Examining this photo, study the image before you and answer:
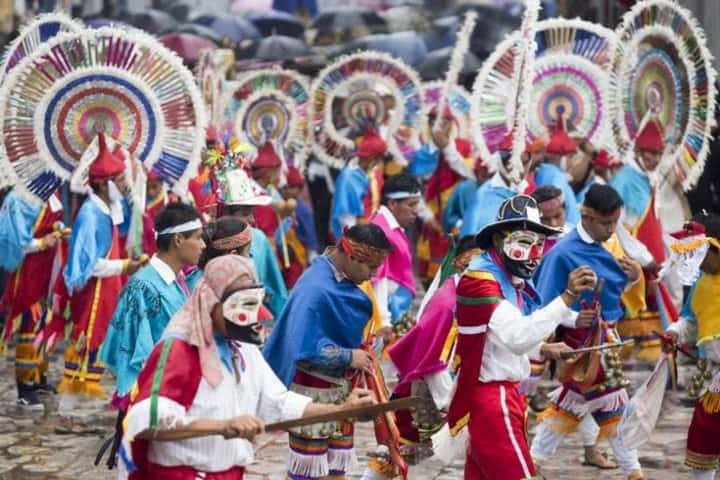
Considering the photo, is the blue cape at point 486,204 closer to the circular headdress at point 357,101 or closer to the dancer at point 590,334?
the circular headdress at point 357,101

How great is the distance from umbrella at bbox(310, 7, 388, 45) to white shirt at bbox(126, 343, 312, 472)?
21.4 meters

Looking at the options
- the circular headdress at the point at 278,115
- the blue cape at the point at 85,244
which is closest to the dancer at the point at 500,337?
the blue cape at the point at 85,244

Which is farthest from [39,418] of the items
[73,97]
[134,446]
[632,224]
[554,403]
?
[134,446]

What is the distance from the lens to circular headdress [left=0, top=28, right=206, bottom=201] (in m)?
8.43

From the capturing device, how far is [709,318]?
757cm

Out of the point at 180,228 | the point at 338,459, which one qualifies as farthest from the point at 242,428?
the point at 338,459

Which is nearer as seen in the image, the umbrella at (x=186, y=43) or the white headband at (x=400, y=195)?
the white headband at (x=400, y=195)

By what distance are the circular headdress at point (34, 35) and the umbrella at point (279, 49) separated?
14034mm

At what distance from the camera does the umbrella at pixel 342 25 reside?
86.7 feet

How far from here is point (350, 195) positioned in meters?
13.6

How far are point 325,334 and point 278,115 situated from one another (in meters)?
8.36

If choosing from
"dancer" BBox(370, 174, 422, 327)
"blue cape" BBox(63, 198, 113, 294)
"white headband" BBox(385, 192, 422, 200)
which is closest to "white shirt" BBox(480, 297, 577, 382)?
"dancer" BBox(370, 174, 422, 327)

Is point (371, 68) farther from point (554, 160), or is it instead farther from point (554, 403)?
point (554, 403)

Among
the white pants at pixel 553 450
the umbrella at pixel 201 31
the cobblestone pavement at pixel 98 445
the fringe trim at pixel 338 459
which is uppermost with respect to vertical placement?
the umbrella at pixel 201 31
